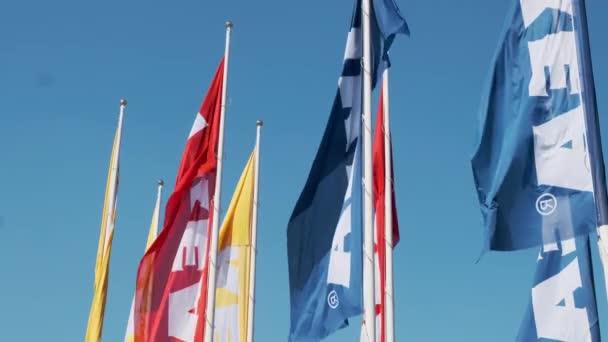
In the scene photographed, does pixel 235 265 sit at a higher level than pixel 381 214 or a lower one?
lower

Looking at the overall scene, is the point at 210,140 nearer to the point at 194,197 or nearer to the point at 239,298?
the point at 194,197

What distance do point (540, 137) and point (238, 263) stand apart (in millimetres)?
11992

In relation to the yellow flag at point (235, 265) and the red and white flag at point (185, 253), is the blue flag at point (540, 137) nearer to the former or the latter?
the red and white flag at point (185, 253)

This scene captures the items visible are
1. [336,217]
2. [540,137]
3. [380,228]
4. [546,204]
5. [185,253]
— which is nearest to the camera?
[546,204]

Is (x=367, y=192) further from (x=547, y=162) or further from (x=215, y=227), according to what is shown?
(x=215, y=227)

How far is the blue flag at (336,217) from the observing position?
15.7 metres

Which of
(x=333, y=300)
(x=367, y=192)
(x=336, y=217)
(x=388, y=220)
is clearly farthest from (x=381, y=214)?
(x=333, y=300)

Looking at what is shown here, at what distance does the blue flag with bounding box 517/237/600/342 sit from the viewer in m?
11.6

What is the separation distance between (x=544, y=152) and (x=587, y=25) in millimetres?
1848

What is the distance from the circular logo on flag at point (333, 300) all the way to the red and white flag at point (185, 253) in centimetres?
527

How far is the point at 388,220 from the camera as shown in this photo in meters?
19.2

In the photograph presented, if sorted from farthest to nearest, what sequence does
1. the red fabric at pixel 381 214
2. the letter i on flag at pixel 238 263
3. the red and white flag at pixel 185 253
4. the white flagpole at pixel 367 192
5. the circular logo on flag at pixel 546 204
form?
1. the letter i on flag at pixel 238 263
2. the red and white flag at pixel 185 253
3. the red fabric at pixel 381 214
4. the white flagpole at pixel 367 192
5. the circular logo on flag at pixel 546 204

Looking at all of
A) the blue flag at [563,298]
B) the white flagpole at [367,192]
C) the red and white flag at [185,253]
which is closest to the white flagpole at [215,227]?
the red and white flag at [185,253]

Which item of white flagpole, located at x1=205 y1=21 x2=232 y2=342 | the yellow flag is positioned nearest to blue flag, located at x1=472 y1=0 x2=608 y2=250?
white flagpole, located at x1=205 y1=21 x2=232 y2=342
